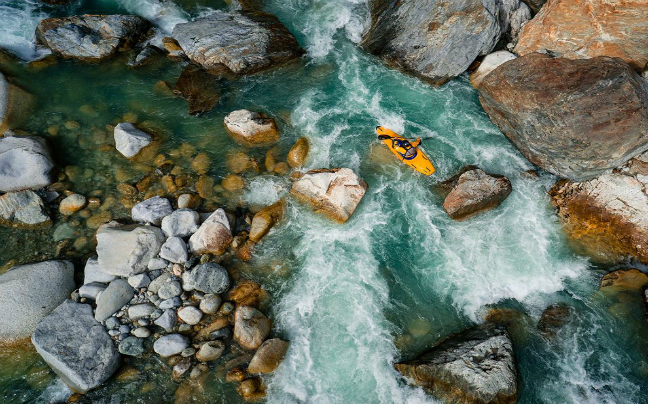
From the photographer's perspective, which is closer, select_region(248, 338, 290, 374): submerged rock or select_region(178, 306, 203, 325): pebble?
select_region(248, 338, 290, 374): submerged rock

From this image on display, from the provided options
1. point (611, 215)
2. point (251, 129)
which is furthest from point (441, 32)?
point (611, 215)

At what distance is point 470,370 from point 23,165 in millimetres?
13712

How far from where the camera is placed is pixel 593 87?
38.6ft

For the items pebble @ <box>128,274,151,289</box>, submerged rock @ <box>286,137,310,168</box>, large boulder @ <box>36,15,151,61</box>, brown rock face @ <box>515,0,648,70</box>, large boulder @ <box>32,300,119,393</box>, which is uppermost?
brown rock face @ <box>515,0,648,70</box>

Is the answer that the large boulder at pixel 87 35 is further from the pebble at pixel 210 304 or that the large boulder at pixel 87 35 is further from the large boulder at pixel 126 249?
the pebble at pixel 210 304

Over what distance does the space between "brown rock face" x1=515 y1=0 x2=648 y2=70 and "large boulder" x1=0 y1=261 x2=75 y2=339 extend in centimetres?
1676

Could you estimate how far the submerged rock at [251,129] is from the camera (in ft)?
45.4

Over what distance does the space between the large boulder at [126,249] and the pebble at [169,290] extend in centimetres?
89

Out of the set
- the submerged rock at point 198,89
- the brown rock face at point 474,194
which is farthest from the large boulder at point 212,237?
the brown rock face at point 474,194

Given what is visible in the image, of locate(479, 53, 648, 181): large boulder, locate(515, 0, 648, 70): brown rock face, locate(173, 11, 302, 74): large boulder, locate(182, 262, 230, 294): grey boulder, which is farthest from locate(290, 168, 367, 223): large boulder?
locate(515, 0, 648, 70): brown rock face

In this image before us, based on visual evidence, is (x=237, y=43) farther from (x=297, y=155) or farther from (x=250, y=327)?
(x=250, y=327)

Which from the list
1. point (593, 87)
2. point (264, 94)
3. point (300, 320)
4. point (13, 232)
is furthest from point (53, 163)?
point (593, 87)

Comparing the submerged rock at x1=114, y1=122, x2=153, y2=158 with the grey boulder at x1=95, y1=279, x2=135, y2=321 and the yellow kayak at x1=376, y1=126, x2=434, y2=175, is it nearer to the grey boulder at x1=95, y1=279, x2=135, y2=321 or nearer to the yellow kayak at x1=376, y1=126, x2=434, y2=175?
the grey boulder at x1=95, y1=279, x2=135, y2=321

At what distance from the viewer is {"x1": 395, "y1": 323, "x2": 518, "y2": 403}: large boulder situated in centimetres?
919
